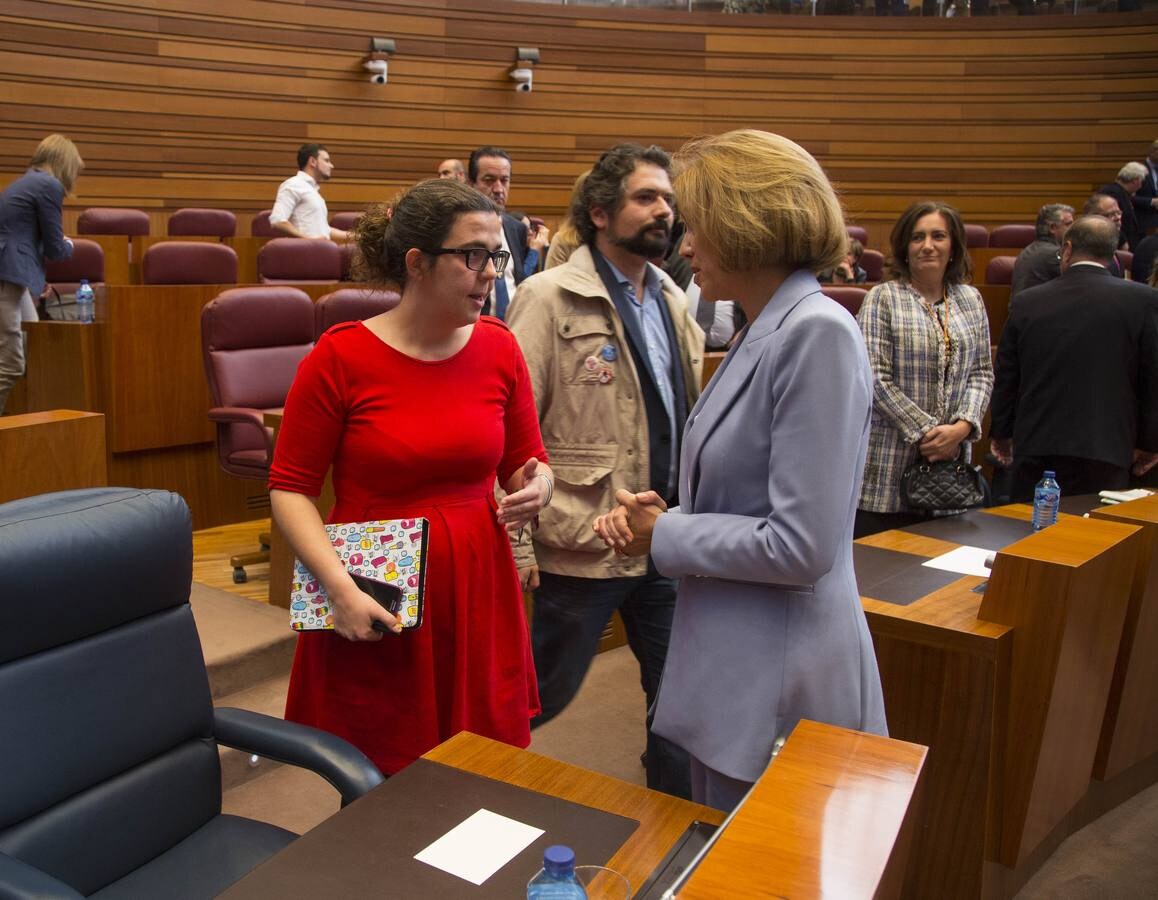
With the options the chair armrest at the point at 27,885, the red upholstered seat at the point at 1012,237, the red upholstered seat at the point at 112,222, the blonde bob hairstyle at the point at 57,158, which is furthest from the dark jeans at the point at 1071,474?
the red upholstered seat at the point at 112,222

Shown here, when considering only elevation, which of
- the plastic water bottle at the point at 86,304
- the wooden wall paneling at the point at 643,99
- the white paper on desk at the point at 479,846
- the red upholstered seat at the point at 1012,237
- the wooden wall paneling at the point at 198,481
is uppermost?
the wooden wall paneling at the point at 643,99

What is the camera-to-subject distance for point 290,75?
9203 millimetres

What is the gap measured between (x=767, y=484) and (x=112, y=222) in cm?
754

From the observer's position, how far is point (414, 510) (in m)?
1.70

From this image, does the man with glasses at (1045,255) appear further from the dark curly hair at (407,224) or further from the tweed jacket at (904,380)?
the dark curly hair at (407,224)

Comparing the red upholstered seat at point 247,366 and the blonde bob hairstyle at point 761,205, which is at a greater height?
the blonde bob hairstyle at point 761,205

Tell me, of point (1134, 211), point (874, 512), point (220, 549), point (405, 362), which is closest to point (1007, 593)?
point (874, 512)

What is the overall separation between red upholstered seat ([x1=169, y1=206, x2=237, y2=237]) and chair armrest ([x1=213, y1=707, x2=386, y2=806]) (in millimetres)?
7036

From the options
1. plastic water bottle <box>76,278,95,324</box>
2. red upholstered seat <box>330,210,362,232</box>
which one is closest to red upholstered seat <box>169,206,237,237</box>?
red upholstered seat <box>330,210,362,232</box>

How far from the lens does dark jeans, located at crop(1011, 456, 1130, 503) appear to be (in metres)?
3.51

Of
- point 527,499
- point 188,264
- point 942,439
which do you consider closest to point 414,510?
point 527,499

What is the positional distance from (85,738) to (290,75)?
863 cm

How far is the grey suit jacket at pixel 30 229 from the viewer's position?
473 cm

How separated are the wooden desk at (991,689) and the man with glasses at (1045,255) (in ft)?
11.6
